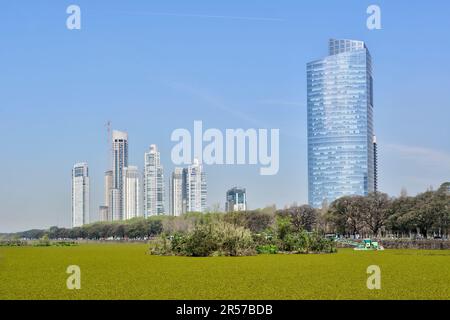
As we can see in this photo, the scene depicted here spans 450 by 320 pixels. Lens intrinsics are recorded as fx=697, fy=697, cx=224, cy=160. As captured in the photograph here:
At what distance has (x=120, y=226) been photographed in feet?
422

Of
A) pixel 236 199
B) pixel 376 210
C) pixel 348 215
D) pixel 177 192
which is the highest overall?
pixel 177 192

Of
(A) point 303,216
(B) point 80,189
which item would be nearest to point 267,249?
(A) point 303,216

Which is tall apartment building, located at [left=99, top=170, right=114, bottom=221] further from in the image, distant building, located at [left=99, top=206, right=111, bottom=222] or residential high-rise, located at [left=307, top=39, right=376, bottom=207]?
residential high-rise, located at [left=307, top=39, right=376, bottom=207]

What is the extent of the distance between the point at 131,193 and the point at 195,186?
53.6m

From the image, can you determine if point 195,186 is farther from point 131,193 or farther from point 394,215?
point 131,193

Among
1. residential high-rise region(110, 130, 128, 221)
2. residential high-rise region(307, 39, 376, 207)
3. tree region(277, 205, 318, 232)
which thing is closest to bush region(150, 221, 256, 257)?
residential high-rise region(110, 130, 128, 221)

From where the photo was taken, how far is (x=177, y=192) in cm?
9306

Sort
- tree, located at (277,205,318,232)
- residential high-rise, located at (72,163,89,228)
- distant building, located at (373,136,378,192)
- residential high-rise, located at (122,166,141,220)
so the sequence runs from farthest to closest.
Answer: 1. distant building, located at (373,136,378,192)
2. residential high-rise, located at (122,166,141,220)
3. residential high-rise, located at (72,163,89,228)
4. tree, located at (277,205,318,232)

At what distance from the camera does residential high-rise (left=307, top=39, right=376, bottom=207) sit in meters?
156

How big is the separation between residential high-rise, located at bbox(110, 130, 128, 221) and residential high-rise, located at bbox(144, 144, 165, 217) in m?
3.46

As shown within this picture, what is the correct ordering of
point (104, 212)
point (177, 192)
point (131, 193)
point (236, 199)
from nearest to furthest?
point (236, 199)
point (177, 192)
point (131, 193)
point (104, 212)
